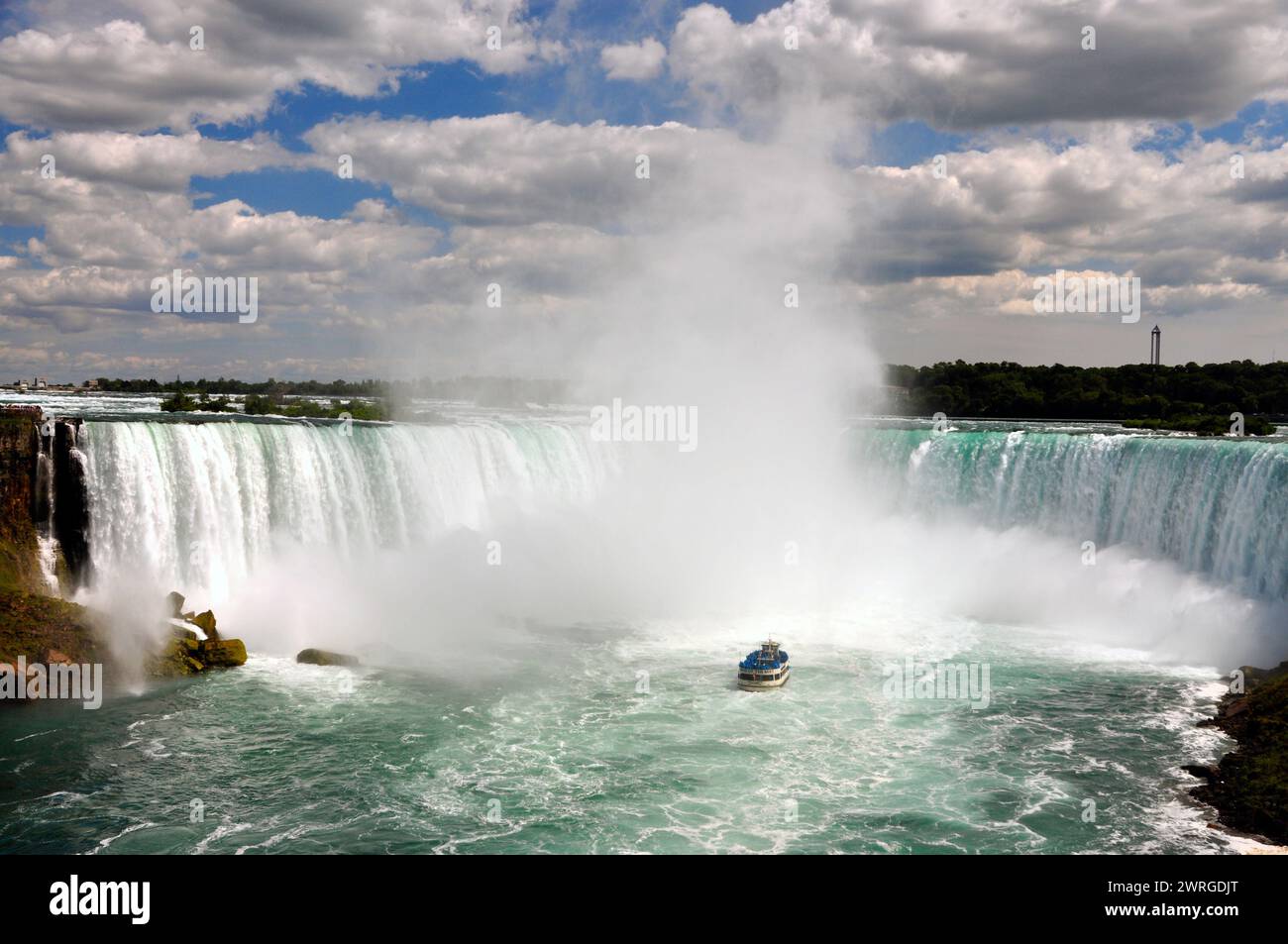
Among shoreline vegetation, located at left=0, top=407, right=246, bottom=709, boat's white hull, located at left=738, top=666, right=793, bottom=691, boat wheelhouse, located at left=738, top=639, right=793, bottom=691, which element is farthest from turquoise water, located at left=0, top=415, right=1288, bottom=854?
shoreline vegetation, located at left=0, top=407, right=246, bottom=709

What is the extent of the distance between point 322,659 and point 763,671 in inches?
423

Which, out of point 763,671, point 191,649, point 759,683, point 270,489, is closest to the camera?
point 759,683

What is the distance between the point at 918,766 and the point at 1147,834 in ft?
12.8

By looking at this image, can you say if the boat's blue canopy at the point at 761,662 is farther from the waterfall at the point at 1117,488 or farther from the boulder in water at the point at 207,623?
the waterfall at the point at 1117,488

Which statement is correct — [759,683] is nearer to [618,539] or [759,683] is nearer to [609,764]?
[609,764]

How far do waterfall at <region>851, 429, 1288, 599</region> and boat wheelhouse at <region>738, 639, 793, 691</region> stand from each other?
1433 cm

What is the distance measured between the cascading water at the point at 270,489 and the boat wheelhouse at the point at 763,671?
13527 mm

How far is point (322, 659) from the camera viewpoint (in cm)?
2291

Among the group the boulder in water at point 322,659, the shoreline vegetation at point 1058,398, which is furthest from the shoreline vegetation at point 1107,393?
the boulder in water at point 322,659

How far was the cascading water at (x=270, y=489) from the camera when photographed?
24.3m

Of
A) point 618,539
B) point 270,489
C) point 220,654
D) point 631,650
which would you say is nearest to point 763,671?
point 631,650
